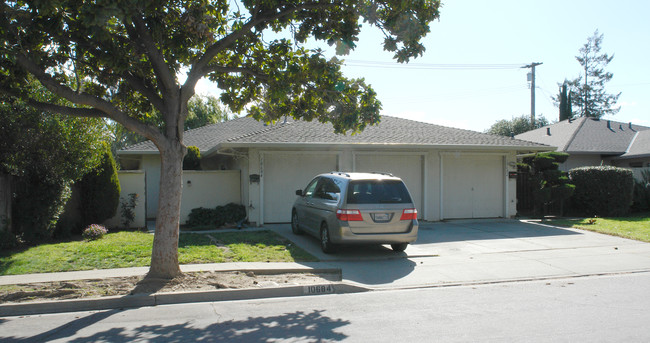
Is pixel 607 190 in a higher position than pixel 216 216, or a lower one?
higher

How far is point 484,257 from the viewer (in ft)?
34.2

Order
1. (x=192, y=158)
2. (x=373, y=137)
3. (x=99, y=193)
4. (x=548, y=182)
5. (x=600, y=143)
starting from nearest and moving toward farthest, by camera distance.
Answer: (x=99, y=193) → (x=373, y=137) → (x=192, y=158) → (x=548, y=182) → (x=600, y=143)

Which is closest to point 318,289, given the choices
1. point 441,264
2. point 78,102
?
point 441,264

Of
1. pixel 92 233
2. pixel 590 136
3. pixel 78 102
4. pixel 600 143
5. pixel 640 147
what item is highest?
pixel 590 136

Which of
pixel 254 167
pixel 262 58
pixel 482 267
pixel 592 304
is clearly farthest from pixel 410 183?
pixel 592 304

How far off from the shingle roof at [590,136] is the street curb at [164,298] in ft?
59.2

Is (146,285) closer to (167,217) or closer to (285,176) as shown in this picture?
(167,217)

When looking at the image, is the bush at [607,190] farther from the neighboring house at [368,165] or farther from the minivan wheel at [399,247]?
the minivan wheel at [399,247]

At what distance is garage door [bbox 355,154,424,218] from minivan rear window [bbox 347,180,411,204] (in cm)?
546

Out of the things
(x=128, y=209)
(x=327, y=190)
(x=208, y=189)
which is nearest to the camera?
(x=327, y=190)

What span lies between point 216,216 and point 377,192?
244 inches

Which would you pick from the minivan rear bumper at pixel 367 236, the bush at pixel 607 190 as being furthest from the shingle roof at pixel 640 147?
the minivan rear bumper at pixel 367 236

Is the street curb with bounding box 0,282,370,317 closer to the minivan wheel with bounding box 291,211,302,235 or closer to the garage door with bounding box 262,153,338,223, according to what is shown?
the minivan wheel with bounding box 291,211,302,235

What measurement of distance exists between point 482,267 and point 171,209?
5944 millimetres
